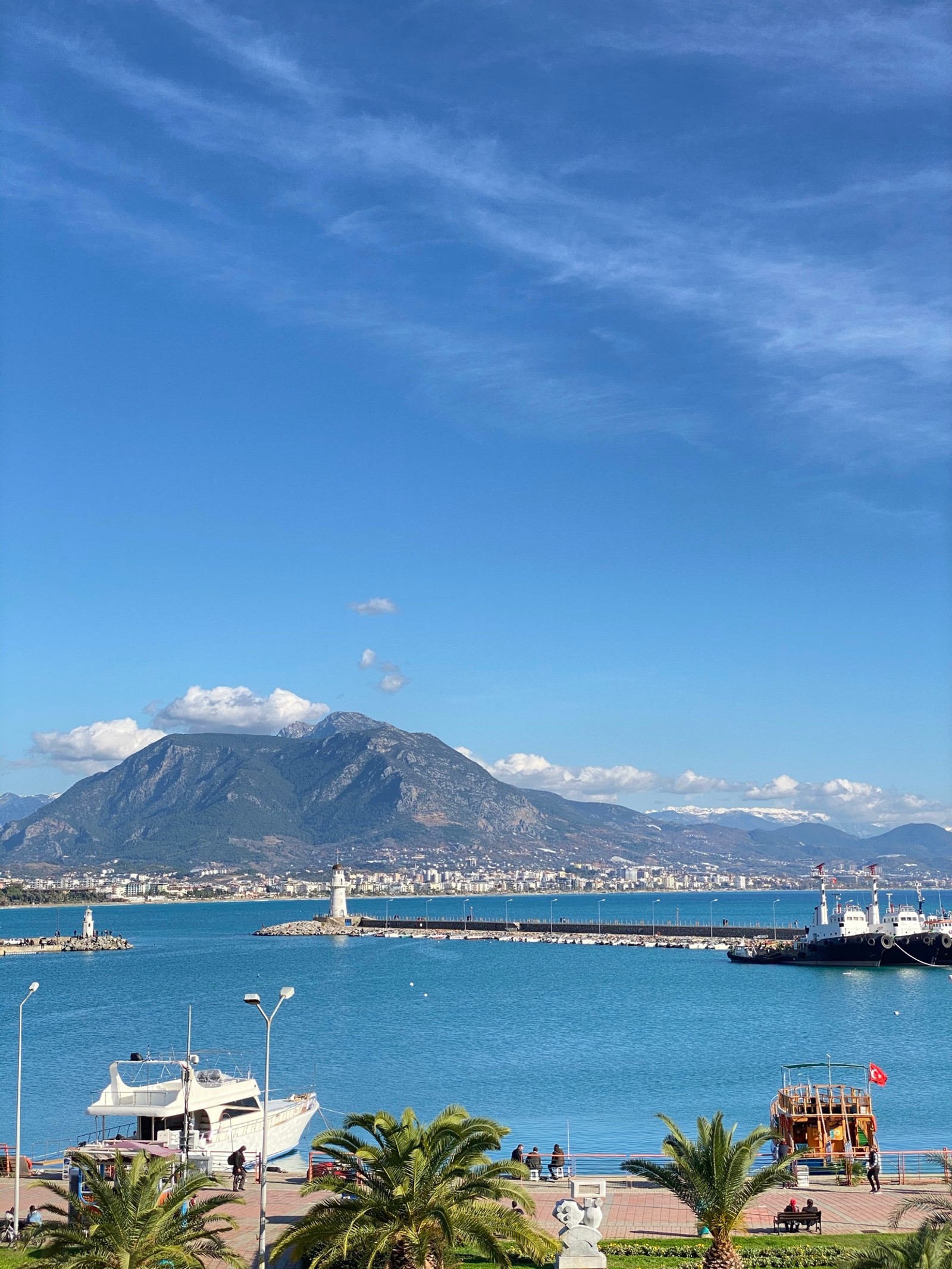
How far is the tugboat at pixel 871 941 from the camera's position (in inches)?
4345

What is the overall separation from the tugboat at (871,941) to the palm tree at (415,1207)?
9692 cm

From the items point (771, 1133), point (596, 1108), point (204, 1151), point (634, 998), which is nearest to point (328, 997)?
point (634, 998)

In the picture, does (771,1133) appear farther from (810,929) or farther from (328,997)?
(810,929)

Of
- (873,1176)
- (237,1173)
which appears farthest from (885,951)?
(237,1173)

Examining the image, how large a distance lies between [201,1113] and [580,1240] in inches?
695

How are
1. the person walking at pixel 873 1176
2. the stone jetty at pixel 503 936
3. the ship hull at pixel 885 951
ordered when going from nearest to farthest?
the person walking at pixel 873 1176, the ship hull at pixel 885 951, the stone jetty at pixel 503 936

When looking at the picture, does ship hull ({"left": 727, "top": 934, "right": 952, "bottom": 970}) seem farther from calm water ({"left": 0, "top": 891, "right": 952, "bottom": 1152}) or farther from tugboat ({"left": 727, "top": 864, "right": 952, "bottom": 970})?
calm water ({"left": 0, "top": 891, "right": 952, "bottom": 1152})

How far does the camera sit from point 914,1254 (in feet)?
50.1

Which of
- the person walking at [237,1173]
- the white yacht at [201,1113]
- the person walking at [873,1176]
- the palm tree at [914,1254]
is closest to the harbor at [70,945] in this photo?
the white yacht at [201,1113]

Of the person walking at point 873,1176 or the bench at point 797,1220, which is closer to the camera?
the bench at point 797,1220

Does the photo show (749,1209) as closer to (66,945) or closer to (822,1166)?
(822,1166)

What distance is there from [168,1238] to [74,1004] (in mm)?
75522

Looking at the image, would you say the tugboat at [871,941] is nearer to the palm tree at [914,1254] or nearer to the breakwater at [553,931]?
the breakwater at [553,931]

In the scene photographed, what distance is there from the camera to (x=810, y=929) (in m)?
119
